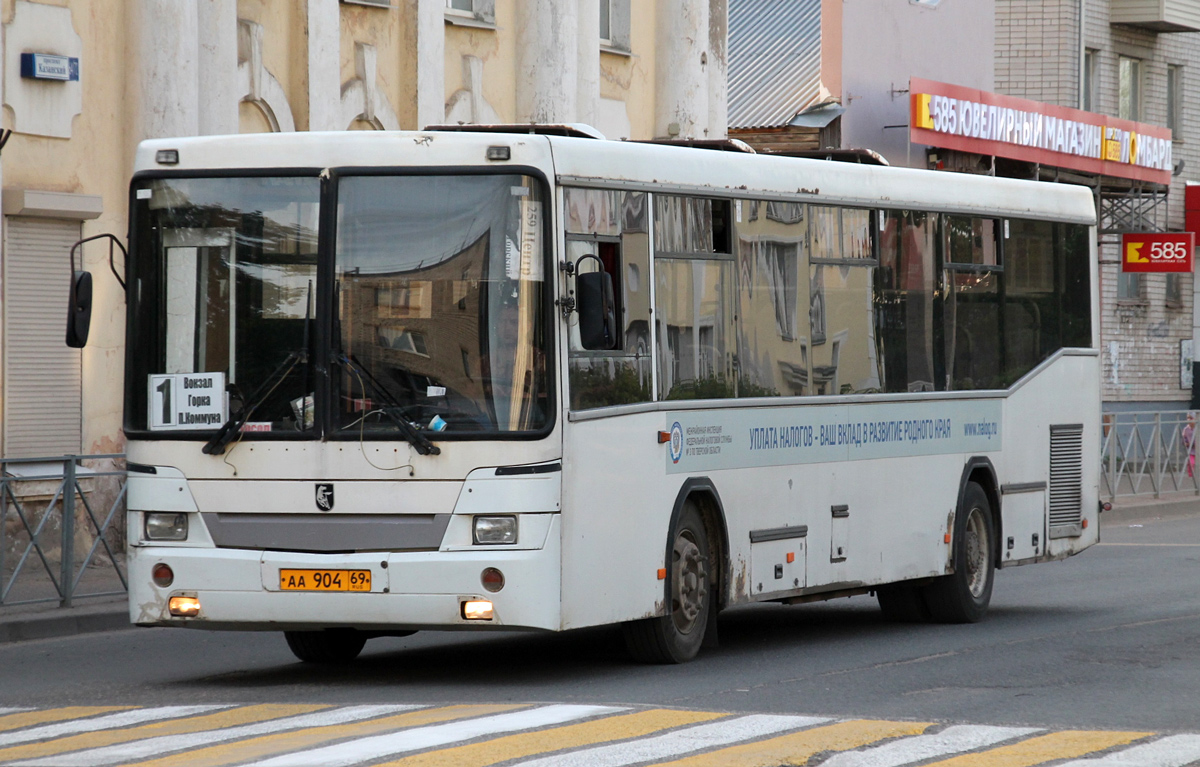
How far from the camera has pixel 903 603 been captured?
14906 mm

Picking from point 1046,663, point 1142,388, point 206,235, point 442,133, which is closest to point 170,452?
point 206,235

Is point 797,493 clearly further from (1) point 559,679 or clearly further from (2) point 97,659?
(2) point 97,659

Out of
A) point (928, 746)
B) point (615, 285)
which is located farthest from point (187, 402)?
point (928, 746)

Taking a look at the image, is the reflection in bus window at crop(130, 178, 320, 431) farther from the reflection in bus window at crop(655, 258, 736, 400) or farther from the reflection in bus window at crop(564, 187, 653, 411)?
the reflection in bus window at crop(655, 258, 736, 400)

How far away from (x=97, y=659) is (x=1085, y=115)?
23.6 meters

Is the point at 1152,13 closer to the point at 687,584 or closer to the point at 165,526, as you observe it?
the point at 687,584

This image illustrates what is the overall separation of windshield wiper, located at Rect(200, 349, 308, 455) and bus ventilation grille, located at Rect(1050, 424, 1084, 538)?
7509 millimetres

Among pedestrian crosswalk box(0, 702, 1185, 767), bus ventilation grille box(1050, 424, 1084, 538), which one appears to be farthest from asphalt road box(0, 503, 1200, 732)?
bus ventilation grille box(1050, 424, 1084, 538)

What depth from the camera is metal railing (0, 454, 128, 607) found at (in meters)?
14.6

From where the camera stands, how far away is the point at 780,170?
12.7 metres

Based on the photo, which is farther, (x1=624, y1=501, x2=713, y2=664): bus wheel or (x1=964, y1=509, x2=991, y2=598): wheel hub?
(x1=964, y1=509, x2=991, y2=598): wheel hub

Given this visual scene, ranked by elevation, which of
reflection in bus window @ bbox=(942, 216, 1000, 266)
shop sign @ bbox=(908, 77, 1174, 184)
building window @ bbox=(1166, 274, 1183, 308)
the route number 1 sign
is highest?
shop sign @ bbox=(908, 77, 1174, 184)

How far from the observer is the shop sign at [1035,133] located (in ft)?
96.0

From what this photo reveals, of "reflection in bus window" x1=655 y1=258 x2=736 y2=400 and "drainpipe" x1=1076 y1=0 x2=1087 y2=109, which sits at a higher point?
"drainpipe" x1=1076 y1=0 x2=1087 y2=109
